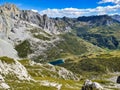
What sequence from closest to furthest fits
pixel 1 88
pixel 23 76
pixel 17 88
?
pixel 1 88, pixel 17 88, pixel 23 76

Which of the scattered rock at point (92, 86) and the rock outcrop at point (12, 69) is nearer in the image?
the scattered rock at point (92, 86)

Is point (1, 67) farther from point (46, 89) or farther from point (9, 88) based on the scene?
point (9, 88)

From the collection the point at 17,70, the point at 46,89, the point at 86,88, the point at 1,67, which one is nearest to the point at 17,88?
the point at 46,89

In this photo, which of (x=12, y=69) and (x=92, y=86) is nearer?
(x=92, y=86)

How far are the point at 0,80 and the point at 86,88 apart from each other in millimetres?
33045

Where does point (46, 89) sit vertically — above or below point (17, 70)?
below

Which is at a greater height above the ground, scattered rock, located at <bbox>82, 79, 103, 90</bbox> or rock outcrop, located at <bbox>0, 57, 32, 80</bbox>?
rock outcrop, located at <bbox>0, 57, 32, 80</bbox>

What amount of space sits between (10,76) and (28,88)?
1154 inches

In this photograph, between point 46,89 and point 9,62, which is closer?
point 46,89

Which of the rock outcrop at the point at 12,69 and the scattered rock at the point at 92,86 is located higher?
the rock outcrop at the point at 12,69

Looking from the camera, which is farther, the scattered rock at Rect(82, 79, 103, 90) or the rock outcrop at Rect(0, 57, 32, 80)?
the rock outcrop at Rect(0, 57, 32, 80)

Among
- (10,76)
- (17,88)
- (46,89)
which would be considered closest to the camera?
(17,88)

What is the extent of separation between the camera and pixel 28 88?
107 meters

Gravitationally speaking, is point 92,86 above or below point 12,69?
below
